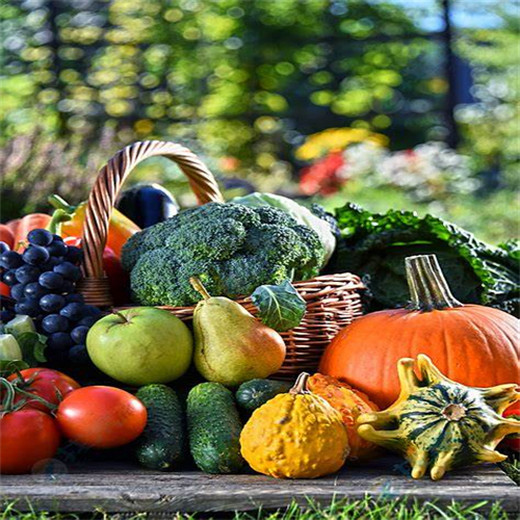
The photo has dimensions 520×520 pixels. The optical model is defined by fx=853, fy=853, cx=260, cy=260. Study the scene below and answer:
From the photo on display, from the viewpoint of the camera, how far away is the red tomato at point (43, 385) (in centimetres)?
242

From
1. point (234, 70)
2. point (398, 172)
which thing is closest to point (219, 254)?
point (398, 172)

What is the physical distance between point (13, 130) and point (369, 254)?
5338 mm

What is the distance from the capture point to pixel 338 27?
11.2m

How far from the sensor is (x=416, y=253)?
349cm

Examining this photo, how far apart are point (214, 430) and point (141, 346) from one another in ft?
1.20

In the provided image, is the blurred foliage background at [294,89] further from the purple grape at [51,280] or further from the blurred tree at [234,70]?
the purple grape at [51,280]

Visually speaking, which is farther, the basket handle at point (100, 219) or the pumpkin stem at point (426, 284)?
the basket handle at point (100, 219)

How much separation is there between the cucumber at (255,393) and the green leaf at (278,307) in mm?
200

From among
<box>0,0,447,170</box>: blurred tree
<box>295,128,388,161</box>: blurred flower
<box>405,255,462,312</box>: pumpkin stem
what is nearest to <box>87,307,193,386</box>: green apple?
<box>405,255,462,312</box>: pumpkin stem

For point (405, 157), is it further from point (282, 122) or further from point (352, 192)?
point (282, 122)

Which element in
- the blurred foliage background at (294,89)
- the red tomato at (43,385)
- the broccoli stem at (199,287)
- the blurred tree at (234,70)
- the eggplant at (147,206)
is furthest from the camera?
the blurred tree at (234,70)

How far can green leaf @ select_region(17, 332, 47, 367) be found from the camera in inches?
105

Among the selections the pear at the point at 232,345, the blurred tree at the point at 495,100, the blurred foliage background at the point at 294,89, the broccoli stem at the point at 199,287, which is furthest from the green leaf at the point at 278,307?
the blurred tree at the point at 495,100

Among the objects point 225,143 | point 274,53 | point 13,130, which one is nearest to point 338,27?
point 274,53
